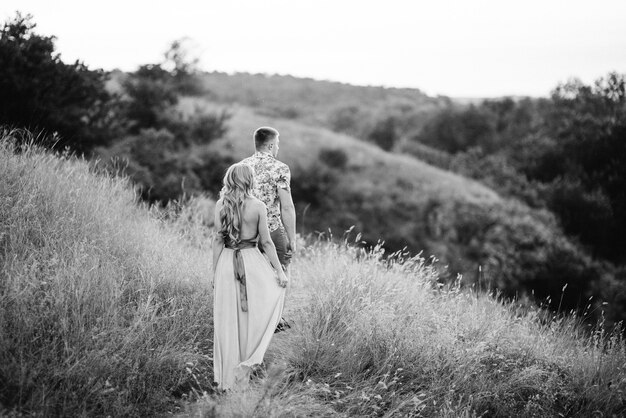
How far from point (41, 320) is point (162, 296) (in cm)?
136

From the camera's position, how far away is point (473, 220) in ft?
76.3

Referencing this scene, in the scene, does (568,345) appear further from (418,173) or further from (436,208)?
(418,173)

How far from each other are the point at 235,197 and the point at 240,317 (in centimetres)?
107

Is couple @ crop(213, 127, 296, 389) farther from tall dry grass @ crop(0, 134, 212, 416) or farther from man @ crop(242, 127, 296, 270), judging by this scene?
man @ crop(242, 127, 296, 270)

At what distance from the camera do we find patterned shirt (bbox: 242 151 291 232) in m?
4.96

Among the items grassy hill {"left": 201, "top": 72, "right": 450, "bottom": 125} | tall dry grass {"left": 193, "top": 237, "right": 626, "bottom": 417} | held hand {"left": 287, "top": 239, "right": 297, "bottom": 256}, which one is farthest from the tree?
grassy hill {"left": 201, "top": 72, "right": 450, "bottom": 125}

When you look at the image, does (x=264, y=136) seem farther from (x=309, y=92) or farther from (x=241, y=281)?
(x=309, y=92)

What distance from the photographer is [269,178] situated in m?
4.98

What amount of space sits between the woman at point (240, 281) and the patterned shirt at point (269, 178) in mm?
730

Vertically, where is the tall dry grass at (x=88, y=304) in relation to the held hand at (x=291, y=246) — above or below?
below

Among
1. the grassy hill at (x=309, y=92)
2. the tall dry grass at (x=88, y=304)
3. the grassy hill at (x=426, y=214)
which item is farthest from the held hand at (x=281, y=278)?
the grassy hill at (x=309, y=92)

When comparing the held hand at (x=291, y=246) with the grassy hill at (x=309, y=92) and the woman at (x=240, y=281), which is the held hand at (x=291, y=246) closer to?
the woman at (x=240, y=281)

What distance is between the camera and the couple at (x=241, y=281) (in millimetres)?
4184

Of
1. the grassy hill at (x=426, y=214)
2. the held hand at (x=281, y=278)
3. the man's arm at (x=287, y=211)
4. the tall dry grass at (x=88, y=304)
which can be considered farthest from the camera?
the grassy hill at (x=426, y=214)
